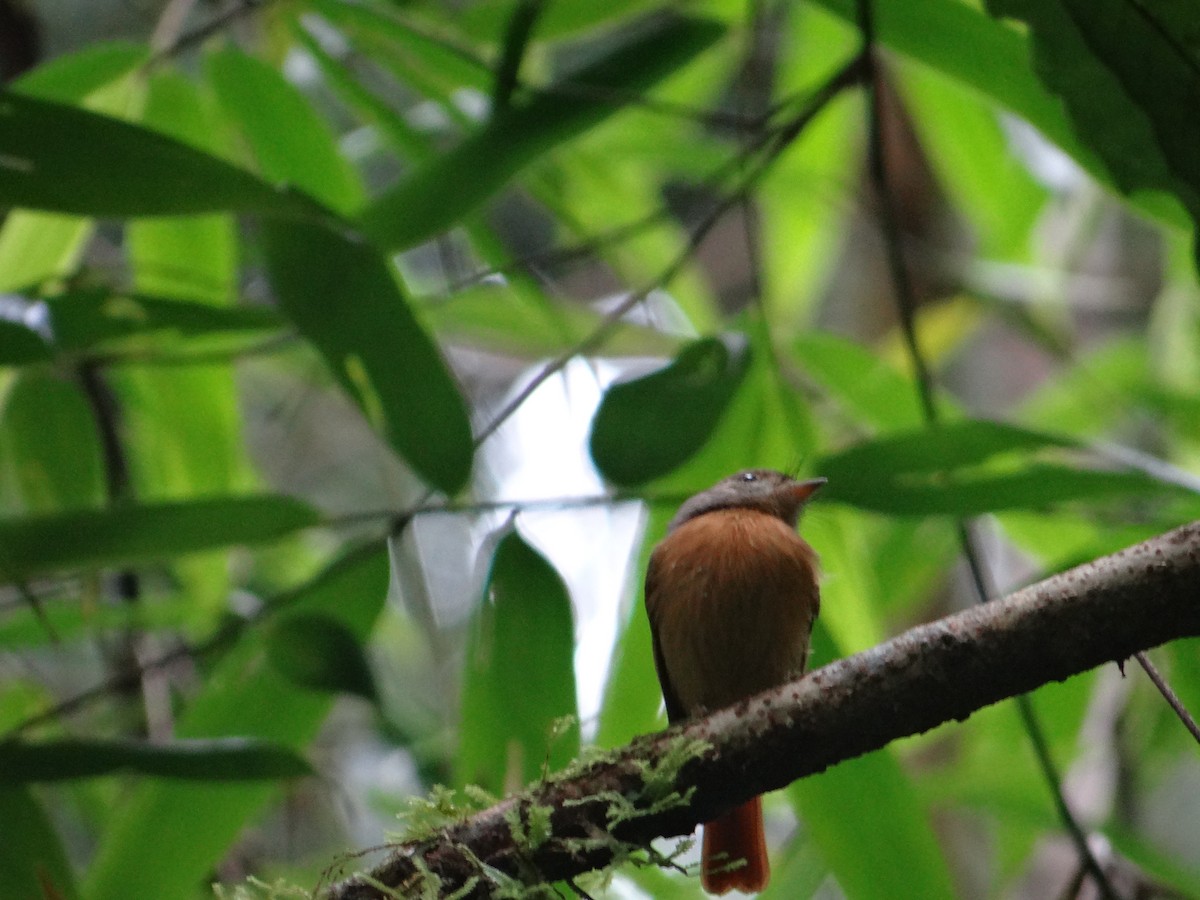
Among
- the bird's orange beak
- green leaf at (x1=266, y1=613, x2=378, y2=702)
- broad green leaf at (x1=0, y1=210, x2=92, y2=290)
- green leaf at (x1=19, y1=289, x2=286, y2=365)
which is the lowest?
green leaf at (x1=266, y1=613, x2=378, y2=702)

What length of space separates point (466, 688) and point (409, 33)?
1.23 meters

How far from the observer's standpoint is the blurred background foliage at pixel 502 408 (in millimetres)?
1894

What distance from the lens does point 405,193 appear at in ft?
7.17

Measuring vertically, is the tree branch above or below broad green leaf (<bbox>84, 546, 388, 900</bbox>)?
below

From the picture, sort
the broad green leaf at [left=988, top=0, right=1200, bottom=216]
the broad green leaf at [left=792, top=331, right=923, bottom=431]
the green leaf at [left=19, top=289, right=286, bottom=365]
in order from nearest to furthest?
the broad green leaf at [left=988, top=0, right=1200, bottom=216] → the green leaf at [left=19, top=289, right=286, bottom=365] → the broad green leaf at [left=792, top=331, right=923, bottom=431]

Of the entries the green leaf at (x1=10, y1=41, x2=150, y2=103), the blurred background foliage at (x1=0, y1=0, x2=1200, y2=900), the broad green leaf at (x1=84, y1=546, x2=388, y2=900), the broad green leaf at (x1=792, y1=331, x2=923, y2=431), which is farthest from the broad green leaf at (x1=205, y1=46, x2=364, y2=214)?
the broad green leaf at (x1=792, y1=331, x2=923, y2=431)

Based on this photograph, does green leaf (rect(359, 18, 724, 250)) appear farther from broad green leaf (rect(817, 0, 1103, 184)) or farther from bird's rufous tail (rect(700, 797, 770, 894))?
bird's rufous tail (rect(700, 797, 770, 894))

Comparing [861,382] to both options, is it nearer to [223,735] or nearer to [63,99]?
[223,735]

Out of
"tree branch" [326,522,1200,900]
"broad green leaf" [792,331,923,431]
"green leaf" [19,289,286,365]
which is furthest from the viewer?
"broad green leaf" [792,331,923,431]

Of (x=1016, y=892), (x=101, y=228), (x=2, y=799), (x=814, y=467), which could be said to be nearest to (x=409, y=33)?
(x=814, y=467)

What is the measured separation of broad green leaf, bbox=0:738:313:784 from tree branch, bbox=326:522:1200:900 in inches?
17.7

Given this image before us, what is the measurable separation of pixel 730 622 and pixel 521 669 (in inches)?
13.2

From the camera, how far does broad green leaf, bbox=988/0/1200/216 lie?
159 cm

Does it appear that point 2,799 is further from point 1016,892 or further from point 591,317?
point 1016,892
